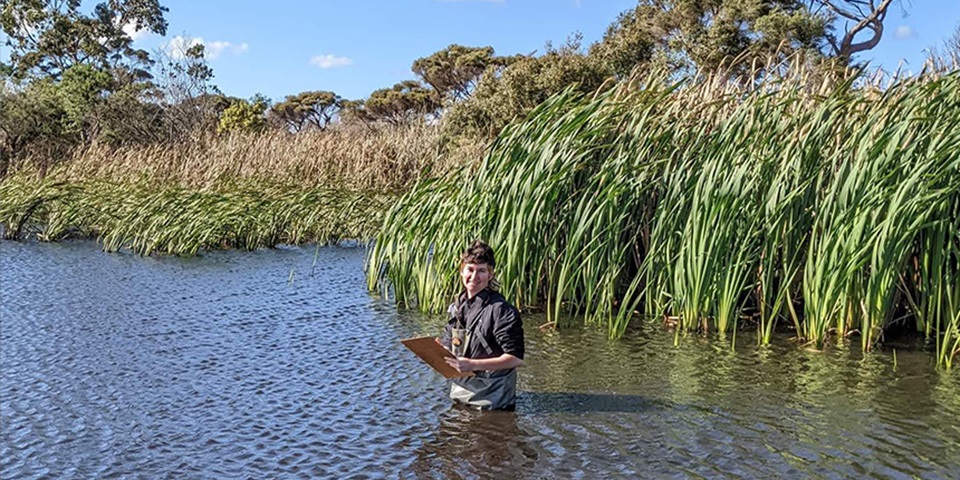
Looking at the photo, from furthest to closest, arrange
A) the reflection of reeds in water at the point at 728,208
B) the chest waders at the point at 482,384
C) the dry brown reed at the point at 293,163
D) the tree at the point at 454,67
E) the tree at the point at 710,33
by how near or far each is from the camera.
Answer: the tree at the point at 454,67 < the tree at the point at 710,33 < the dry brown reed at the point at 293,163 < the reflection of reeds in water at the point at 728,208 < the chest waders at the point at 482,384

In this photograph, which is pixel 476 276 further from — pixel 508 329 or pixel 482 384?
pixel 482 384

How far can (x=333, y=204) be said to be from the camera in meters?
16.9

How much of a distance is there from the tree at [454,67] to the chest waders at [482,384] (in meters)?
38.3

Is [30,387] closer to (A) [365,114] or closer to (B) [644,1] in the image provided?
(B) [644,1]

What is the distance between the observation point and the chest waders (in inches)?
215

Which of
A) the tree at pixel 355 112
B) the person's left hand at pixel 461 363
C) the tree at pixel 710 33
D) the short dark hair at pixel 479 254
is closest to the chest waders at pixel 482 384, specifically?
the person's left hand at pixel 461 363

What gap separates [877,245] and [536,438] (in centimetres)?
293

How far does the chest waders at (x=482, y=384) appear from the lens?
17.9 feet

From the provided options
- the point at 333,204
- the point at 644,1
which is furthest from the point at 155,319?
the point at 644,1

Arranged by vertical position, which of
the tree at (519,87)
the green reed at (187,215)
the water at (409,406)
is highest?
the tree at (519,87)

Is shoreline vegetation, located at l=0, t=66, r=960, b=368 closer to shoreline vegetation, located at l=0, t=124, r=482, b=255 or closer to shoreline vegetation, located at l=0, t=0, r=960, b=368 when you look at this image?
shoreline vegetation, located at l=0, t=0, r=960, b=368

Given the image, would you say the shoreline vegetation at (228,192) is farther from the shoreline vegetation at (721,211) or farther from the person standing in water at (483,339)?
the person standing in water at (483,339)

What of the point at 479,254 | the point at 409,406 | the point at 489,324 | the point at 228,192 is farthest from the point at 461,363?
the point at 228,192

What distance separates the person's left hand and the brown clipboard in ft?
0.11
